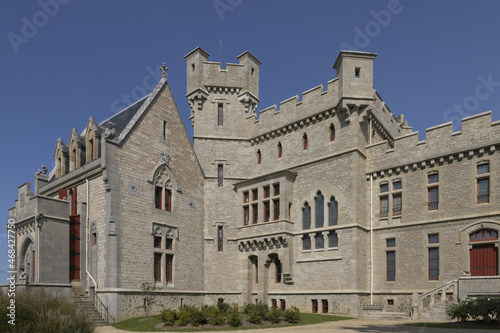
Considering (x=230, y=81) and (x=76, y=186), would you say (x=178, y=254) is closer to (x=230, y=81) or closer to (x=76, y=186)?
(x=76, y=186)

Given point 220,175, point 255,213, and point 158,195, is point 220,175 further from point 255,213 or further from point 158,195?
point 158,195

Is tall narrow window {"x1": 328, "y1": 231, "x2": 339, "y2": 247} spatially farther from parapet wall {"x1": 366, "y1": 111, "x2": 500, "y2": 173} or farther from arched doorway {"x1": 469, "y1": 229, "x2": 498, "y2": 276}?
arched doorway {"x1": 469, "y1": 229, "x2": 498, "y2": 276}

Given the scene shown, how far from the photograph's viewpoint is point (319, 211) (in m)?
29.3

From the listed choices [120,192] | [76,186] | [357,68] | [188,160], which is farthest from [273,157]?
[76,186]

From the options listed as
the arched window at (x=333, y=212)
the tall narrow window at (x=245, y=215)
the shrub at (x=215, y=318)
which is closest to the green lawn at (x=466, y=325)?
the arched window at (x=333, y=212)

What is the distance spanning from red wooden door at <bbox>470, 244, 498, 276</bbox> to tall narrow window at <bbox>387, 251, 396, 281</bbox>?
14.2 ft

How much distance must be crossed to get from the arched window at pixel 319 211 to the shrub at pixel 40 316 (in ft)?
54.8

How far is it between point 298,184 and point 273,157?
3.40 metres

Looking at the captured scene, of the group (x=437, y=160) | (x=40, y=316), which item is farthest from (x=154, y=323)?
(x=437, y=160)

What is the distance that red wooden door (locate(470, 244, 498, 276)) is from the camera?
23.6m

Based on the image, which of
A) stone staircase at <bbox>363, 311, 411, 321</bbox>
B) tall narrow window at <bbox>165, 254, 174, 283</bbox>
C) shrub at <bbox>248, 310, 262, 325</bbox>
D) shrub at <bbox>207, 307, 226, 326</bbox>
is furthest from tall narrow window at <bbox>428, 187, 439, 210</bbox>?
tall narrow window at <bbox>165, 254, 174, 283</bbox>

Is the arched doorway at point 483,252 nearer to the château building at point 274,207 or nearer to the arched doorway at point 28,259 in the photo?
the château building at point 274,207

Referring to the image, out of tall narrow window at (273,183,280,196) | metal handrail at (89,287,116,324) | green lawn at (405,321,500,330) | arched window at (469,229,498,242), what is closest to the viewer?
green lawn at (405,321,500,330)

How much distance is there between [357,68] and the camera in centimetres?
2872
